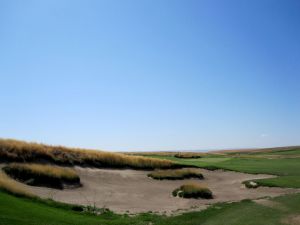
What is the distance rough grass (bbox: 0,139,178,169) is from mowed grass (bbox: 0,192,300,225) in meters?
9.94

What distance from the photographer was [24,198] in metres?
19.2

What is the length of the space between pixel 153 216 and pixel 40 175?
9.70 m

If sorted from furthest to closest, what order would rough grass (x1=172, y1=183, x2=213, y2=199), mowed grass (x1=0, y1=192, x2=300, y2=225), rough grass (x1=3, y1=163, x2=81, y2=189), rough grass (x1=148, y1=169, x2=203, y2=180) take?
rough grass (x1=148, y1=169, x2=203, y2=180), rough grass (x1=172, y1=183, x2=213, y2=199), rough grass (x1=3, y1=163, x2=81, y2=189), mowed grass (x1=0, y1=192, x2=300, y2=225)

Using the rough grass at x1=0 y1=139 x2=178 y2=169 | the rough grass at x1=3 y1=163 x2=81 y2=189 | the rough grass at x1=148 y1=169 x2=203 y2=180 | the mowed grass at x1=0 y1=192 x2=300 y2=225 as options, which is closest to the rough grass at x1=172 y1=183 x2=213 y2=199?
the mowed grass at x1=0 y1=192 x2=300 y2=225

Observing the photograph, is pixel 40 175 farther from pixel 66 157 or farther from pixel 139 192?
pixel 139 192

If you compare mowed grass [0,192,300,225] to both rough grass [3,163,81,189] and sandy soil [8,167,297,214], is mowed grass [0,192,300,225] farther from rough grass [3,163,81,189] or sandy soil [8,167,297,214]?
rough grass [3,163,81,189]

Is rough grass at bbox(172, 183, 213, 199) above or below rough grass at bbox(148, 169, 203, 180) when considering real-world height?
below

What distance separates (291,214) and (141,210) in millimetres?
8488

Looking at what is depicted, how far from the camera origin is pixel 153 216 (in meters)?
Result: 20.0

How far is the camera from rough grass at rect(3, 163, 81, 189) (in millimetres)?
25358

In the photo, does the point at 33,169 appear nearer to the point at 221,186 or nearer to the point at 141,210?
the point at 141,210

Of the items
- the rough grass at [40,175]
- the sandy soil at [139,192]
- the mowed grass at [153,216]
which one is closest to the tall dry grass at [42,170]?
the rough grass at [40,175]

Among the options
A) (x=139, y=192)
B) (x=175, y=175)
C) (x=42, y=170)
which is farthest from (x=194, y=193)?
(x=42, y=170)

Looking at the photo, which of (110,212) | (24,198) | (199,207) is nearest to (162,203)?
(199,207)
